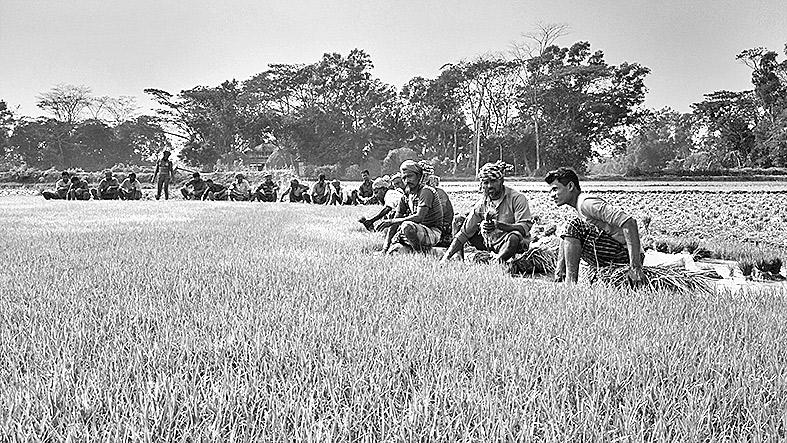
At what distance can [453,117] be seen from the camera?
147ft

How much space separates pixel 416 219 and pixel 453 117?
130ft

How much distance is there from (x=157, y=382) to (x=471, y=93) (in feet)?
145

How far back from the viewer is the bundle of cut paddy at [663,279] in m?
4.22

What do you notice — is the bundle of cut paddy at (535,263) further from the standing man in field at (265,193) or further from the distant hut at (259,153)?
the distant hut at (259,153)

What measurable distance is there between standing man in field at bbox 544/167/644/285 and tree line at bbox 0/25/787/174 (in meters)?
35.2

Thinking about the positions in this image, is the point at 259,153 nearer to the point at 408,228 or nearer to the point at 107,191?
the point at 107,191

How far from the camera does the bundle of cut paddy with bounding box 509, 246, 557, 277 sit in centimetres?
543

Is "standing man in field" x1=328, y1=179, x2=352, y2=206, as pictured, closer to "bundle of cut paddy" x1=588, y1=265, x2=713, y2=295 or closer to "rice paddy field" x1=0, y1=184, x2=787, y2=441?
"rice paddy field" x1=0, y1=184, x2=787, y2=441

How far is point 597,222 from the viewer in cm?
448

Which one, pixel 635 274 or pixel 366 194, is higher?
pixel 366 194

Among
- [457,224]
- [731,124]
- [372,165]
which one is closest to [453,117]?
[372,165]

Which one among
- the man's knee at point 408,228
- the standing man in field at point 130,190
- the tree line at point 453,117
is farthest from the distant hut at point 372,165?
the man's knee at point 408,228

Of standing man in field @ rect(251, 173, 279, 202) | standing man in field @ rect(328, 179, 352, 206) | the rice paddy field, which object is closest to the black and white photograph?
the rice paddy field

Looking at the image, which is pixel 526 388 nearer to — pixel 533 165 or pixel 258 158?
pixel 533 165
